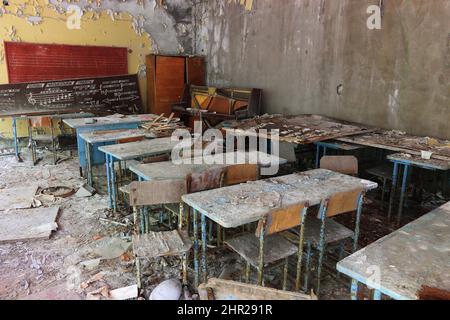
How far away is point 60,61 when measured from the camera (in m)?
7.29

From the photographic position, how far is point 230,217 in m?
2.25

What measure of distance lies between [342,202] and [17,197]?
398 centimetres

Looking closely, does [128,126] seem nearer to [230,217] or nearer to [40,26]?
[40,26]

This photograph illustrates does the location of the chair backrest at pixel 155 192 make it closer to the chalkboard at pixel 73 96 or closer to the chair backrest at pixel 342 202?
the chair backrest at pixel 342 202

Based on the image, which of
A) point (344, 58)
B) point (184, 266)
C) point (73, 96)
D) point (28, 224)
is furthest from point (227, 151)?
point (73, 96)

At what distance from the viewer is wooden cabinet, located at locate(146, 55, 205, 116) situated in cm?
795

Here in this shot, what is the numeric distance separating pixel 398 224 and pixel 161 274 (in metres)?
2.66

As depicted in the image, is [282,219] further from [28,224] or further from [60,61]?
[60,61]

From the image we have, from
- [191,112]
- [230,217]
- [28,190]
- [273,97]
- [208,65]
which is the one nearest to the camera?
[230,217]

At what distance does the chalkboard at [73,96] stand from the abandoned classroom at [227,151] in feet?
0.09

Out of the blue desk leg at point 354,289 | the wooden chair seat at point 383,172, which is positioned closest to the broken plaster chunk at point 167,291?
the blue desk leg at point 354,289

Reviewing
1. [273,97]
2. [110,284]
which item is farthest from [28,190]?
[273,97]

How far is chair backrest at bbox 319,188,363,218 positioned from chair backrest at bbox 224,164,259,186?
92 cm

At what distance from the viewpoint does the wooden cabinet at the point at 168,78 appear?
795 cm
